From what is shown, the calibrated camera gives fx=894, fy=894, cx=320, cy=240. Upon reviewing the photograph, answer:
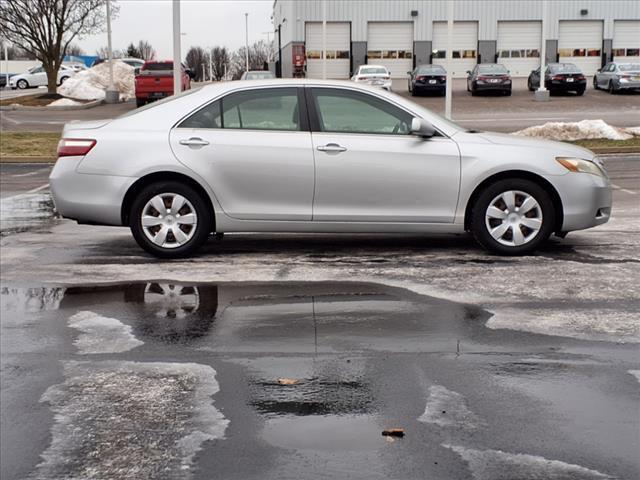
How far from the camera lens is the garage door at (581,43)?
63.2 meters

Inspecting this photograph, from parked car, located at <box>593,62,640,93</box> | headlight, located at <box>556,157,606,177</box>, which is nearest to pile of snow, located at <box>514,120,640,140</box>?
headlight, located at <box>556,157,606,177</box>

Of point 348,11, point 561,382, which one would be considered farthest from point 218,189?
point 348,11

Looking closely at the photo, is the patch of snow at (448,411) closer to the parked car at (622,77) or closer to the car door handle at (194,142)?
the car door handle at (194,142)

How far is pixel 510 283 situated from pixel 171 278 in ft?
9.19

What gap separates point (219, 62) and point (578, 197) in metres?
110

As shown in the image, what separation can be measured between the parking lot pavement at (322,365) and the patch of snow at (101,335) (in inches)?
0.9

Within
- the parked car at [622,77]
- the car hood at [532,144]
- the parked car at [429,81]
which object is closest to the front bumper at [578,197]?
the car hood at [532,144]

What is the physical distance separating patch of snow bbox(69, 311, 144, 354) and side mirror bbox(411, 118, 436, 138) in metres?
3.31

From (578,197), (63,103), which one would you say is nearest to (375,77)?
(63,103)

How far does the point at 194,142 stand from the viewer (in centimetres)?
814

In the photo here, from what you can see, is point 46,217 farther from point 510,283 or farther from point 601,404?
point 601,404

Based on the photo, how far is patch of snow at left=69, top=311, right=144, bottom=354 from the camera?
5.48 m

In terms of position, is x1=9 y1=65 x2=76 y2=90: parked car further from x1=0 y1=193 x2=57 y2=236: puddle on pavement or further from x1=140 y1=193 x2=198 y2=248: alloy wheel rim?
x1=140 y1=193 x2=198 y2=248: alloy wheel rim

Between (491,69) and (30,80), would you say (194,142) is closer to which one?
(491,69)
